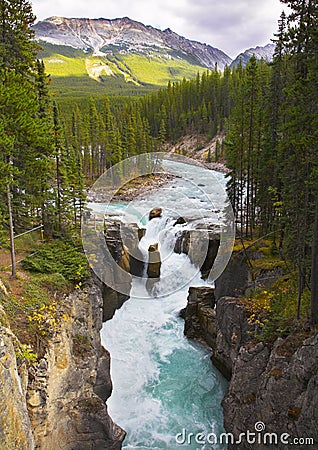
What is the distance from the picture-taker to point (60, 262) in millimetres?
16188

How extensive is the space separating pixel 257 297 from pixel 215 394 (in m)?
5.12

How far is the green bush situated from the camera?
49.7ft

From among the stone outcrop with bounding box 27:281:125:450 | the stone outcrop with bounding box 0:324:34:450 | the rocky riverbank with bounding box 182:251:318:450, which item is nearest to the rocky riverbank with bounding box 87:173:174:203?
the rocky riverbank with bounding box 182:251:318:450

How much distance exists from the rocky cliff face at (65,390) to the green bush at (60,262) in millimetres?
824

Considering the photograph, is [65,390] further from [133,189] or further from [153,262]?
[133,189]

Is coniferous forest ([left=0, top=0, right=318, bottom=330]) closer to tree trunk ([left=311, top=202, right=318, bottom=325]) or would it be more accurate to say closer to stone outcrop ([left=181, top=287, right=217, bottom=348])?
tree trunk ([left=311, top=202, right=318, bottom=325])

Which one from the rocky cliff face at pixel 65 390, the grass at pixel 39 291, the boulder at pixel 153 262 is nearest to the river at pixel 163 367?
the boulder at pixel 153 262

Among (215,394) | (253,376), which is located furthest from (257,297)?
(215,394)

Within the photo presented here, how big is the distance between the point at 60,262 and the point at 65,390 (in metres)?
6.31

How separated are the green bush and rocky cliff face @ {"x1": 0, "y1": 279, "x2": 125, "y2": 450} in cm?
82

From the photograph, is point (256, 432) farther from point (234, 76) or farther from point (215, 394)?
point (234, 76)

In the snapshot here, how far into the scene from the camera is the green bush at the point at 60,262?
1515 cm

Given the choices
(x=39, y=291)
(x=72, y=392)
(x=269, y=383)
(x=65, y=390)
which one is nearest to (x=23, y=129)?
(x=39, y=291)

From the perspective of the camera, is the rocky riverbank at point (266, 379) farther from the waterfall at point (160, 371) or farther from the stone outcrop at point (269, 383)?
the waterfall at point (160, 371)
